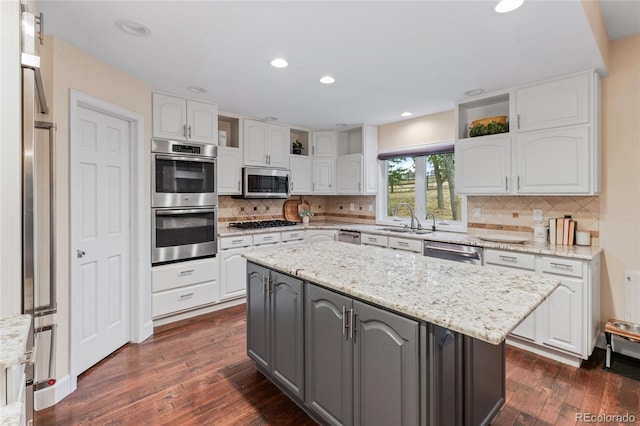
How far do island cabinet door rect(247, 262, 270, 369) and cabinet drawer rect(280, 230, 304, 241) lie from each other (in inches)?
74.4

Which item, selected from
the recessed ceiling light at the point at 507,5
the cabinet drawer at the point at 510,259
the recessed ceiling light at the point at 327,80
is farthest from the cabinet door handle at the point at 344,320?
the recessed ceiling light at the point at 327,80

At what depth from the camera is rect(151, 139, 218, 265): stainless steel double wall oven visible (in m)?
3.18

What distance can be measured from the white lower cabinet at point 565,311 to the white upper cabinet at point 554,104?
119 cm

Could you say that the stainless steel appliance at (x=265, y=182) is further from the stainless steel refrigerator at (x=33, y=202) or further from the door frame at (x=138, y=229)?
the stainless steel refrigerator at (x=33, y=202)

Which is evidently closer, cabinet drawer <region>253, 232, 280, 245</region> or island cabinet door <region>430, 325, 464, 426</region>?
island cabinet door <region>430, 325, 464, 426</region>

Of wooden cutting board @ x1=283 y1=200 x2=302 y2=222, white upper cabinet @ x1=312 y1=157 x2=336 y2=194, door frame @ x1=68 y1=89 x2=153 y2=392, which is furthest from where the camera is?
wooden cutting board @ x1=283 y1=200 x2=302 y2=222

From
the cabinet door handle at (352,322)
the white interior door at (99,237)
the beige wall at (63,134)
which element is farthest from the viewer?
the white interior door at (99,237)

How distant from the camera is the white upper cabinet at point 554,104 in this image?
2.62m

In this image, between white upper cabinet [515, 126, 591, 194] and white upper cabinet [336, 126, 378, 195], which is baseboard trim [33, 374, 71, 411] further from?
white upper cabinet [515, 126, 591, 194]

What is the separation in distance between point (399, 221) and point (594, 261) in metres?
2.34

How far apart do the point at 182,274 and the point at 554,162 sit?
377cm

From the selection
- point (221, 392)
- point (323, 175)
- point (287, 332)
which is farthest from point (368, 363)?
point (323, 175)

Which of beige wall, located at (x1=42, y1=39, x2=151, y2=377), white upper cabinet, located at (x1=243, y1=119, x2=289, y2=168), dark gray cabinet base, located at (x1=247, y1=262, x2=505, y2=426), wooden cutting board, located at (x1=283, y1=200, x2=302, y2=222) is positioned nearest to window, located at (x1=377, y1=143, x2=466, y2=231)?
wooden cutting board, located at (x1=283, y1=200, x2=302, y2=222)

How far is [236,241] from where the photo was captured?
3854 millimetres
